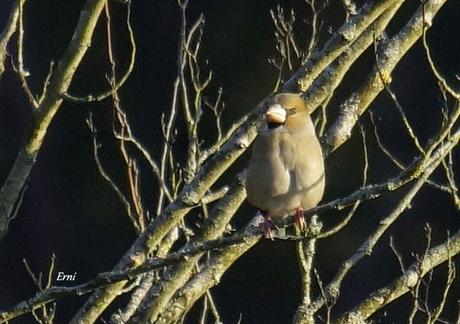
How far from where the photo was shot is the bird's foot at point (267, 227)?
16.7ft

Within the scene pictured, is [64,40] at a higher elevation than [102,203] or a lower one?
higher

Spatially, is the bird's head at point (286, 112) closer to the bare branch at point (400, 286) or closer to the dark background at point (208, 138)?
the bare branch at point (400, 286)

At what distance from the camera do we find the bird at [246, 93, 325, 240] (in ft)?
16.9

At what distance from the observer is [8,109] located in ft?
37.4

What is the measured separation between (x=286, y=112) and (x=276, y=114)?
0.16 feet

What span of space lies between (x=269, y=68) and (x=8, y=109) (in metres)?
2.72

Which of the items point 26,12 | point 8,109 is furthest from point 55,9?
point 8,109

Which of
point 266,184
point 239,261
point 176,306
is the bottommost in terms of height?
point 239,261

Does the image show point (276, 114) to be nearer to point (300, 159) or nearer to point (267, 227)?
point (300, 159)

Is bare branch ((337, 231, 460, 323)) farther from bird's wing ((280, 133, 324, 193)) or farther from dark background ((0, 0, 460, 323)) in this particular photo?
dark background ((0, 0, 460, 323))

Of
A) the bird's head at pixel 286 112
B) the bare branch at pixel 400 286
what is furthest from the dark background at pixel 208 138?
the bird's head at pixel 286 112

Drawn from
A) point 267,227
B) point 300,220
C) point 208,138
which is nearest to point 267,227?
point 267,227

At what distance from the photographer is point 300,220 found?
5078 millimetres

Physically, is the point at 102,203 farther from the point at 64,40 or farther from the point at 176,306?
the point at 176,306
